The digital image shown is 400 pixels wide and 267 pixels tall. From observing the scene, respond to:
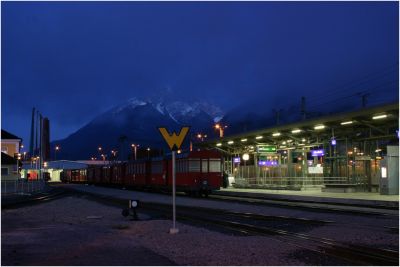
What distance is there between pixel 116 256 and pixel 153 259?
79 cm

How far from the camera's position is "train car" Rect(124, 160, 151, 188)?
4519cm

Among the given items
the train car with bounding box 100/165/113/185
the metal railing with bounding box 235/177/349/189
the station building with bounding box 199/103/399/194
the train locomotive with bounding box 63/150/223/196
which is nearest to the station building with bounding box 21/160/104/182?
the train car with bounding box 100/165/113/185

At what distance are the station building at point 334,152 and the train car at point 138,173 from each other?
7.40 m

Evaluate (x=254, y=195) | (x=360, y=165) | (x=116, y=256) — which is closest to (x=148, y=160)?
(x=254, y=195)

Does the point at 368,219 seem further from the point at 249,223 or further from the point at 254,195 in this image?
the point at 254,195

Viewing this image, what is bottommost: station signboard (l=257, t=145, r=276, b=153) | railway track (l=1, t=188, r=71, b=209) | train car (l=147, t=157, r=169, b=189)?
railway track (l=1, t=188, r=71, b=209)

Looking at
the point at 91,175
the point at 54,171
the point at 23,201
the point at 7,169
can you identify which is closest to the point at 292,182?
the point at 23,201

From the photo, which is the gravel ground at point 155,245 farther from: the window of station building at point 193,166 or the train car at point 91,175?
the train car at point 91,175

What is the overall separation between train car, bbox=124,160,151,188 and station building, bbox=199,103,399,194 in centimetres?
740

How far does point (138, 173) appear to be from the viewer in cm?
4841

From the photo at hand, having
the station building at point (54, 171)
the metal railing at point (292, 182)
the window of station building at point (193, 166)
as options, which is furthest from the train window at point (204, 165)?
the station building at point (54, 171)

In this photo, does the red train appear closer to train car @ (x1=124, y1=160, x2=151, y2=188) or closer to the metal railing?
train car @ (x1=124, y1=160, x2=151, y2=188)

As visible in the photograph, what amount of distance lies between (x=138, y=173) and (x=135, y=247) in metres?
37.2

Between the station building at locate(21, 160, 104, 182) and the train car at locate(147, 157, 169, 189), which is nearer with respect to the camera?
the train car at locate(147, 157, 169, 189)
